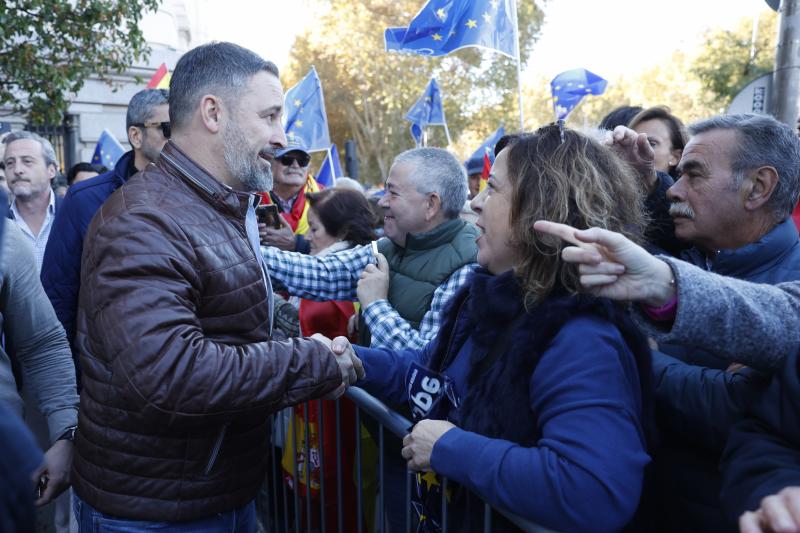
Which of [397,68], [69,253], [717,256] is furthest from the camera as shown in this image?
[397,68]

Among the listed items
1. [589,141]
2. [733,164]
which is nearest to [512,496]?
[589,141]

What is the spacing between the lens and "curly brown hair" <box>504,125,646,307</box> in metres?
1.66

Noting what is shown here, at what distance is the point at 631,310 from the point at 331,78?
25.0m

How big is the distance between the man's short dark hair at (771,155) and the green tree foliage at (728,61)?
2151 cm

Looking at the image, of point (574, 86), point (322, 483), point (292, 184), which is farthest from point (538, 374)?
point (574, 86)

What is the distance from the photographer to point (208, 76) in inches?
74.2

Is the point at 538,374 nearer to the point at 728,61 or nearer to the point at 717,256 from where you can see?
the point at 717,256

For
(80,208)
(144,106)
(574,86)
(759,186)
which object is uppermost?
(574,86)

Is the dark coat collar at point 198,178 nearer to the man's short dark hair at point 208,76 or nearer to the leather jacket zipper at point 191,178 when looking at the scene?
the leather jacket zipper at point 191,178

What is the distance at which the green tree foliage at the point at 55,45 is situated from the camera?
7.88 metres

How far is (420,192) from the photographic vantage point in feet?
10.3

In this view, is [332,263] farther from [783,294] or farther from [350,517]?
A: [783,294]

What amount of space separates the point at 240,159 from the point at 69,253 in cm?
156

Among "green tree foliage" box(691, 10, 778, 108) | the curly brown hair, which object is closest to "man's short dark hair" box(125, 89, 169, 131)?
the curly brown hair
